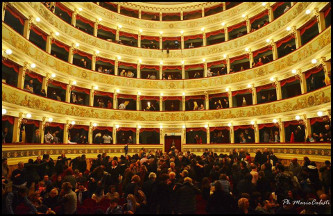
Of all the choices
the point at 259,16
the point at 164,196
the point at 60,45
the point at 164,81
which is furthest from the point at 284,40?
the point at 60,45

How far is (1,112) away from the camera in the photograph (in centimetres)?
1073

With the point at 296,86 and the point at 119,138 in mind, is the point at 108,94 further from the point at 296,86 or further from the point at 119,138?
the point at 296,86

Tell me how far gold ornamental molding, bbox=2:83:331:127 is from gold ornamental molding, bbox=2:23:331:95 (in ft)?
7.33

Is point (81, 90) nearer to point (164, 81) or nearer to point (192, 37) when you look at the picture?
point (164, 81)

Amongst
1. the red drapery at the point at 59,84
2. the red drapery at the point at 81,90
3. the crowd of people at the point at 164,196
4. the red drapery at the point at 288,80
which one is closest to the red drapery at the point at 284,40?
the red drapery at the point at 288,80

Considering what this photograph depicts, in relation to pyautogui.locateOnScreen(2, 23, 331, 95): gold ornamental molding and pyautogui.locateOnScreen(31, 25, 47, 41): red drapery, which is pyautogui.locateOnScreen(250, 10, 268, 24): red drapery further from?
pyautogui.locateOnScreen(31, 25, 47, 41): red drapery

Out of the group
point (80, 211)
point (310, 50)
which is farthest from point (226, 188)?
point (310, 50)

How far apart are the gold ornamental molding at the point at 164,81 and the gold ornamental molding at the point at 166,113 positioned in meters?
2.23

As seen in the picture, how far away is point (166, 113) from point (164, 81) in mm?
3467

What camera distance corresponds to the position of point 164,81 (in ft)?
76.4

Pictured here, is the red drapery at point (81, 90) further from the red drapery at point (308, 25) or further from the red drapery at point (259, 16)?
the red drapery at point (308, 25)

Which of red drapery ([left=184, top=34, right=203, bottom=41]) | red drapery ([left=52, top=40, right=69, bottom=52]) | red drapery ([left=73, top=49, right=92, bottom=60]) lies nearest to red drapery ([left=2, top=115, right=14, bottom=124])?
red drapery ([left=52, top=40, right=69, bottom=52])

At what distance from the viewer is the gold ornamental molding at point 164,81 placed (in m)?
12.9

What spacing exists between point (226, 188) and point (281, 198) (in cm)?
154
